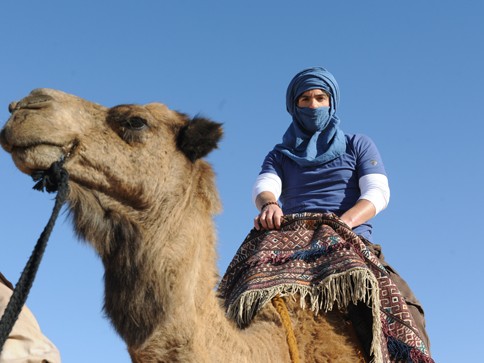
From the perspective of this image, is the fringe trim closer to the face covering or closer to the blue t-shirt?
the blue t-shirt

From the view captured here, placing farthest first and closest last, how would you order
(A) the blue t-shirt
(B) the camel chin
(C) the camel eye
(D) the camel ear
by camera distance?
1. (A) the blue t-shirt
2. (D) the camel ear
3. (C) the camel eye
4. (B) the camel chin

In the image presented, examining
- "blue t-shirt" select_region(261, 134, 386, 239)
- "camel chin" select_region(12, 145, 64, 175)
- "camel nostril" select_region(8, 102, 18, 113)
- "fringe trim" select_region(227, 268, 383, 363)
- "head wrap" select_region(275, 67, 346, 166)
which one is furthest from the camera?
"head wrap" select_region(275, 67, 346, 166)

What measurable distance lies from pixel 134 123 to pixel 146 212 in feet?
1.60

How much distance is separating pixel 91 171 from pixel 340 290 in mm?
1696

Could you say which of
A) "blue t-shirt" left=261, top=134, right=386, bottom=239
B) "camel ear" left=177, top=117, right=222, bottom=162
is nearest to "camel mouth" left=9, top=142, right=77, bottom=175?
"camel ear" left=177, top=117, right=222, bottom=162

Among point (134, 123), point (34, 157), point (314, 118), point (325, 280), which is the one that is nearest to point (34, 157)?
point (34, 157)

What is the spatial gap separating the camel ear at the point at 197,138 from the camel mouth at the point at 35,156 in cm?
76

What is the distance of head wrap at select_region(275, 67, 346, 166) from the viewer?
5742 mm

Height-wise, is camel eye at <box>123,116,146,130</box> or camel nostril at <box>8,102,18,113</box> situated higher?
camel eye at <box>123,116,146,130</box>

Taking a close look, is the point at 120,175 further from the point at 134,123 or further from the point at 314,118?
the point at 314,118

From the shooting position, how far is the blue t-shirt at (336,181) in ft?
18.5

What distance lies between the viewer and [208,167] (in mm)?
4484

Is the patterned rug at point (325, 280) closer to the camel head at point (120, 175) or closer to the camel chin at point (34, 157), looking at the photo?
the camel head at point (120, 175)

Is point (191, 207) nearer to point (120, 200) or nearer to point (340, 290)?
point (120, 200)
